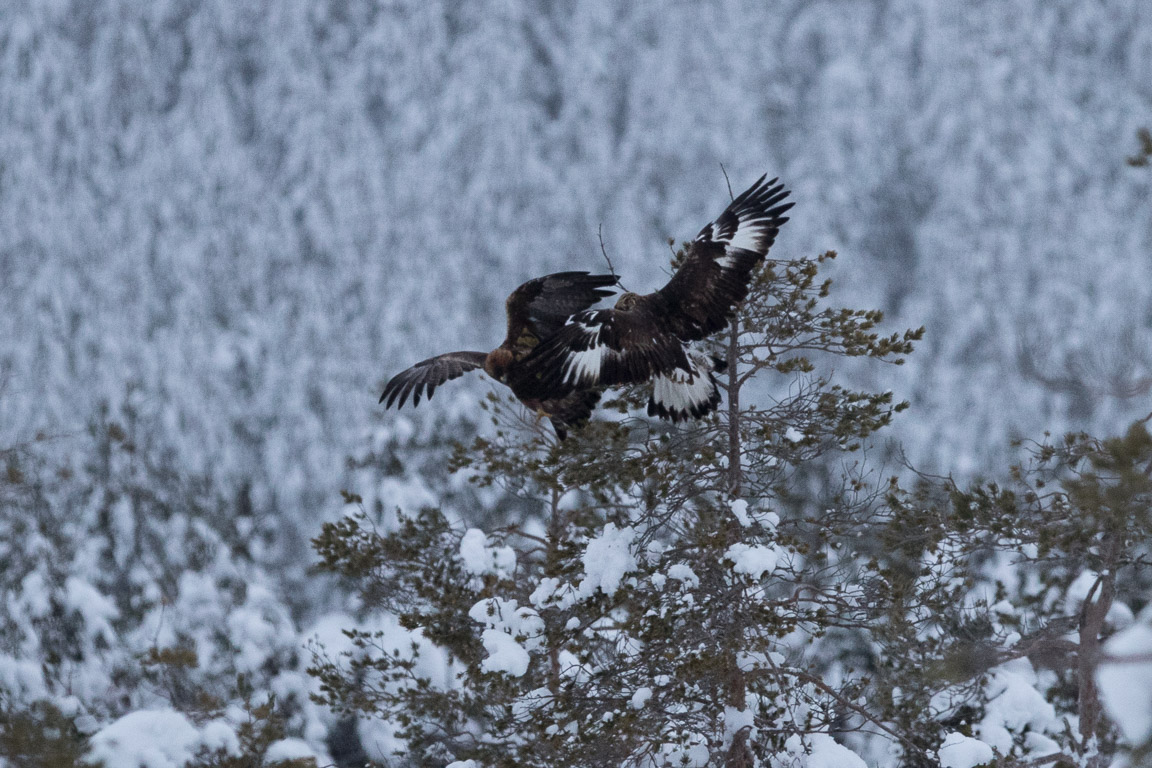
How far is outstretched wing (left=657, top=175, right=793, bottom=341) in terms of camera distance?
6086 millimetres

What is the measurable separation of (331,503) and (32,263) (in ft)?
211

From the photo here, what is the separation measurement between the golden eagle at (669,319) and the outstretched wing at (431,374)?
42.2 inches

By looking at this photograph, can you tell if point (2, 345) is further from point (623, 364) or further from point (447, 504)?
point (623, 364)

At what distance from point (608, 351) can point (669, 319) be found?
0.42m

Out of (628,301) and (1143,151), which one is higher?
(628,301)

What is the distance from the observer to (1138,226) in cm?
9469

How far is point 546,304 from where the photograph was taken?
22.5ft

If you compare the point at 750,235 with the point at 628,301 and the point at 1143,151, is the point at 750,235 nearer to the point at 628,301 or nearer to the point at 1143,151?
the point at 628,301

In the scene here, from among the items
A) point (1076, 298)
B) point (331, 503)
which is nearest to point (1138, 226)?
point (1076, 298)

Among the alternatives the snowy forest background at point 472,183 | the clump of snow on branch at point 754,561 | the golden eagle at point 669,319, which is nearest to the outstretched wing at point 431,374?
the golden eagle at point 669,319

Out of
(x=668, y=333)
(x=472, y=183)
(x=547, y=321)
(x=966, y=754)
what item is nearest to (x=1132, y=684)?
(x=668, y=333)

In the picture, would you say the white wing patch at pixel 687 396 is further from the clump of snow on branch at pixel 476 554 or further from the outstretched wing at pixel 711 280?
the clump of snow on branch at pixel 476 554

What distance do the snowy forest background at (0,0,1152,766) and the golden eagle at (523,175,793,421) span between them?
22996 mm

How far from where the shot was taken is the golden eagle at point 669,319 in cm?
598
